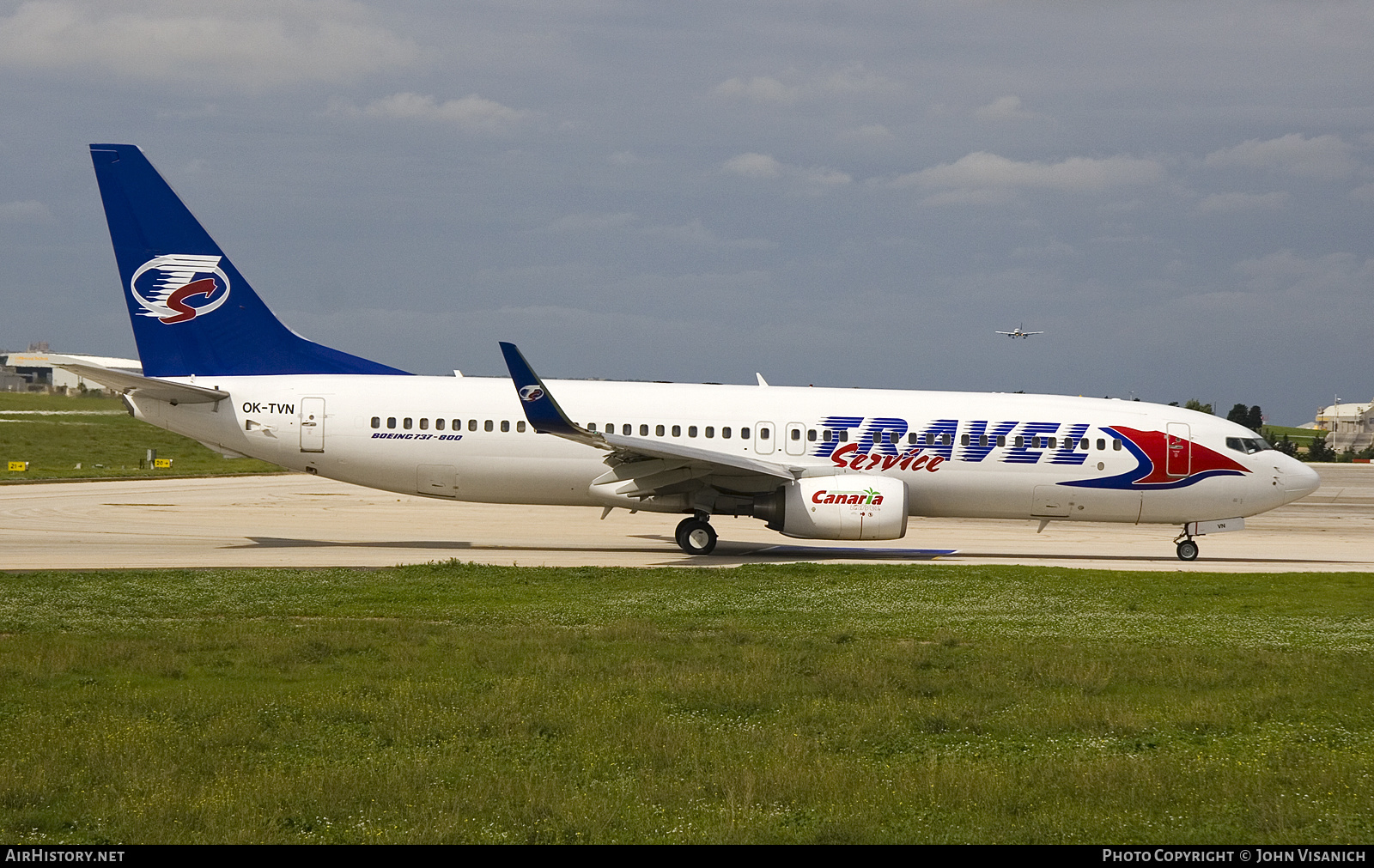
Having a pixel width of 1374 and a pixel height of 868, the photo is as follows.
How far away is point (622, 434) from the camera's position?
1041 inches

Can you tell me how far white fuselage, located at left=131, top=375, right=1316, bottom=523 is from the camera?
26.1 metres

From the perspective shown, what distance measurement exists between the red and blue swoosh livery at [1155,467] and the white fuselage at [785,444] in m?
0.03

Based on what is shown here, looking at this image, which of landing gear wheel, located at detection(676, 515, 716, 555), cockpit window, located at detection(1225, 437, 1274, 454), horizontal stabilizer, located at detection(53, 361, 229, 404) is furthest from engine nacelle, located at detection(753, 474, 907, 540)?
horizontal stabilizer, located at detection(53, 361, 229, 404)

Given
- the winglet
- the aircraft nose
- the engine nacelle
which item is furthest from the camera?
the aircraft nose

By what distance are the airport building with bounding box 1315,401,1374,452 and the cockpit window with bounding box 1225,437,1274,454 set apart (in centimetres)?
12734

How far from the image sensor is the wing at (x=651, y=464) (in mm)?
23406

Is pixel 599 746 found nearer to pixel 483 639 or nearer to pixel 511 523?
pixel 483 639

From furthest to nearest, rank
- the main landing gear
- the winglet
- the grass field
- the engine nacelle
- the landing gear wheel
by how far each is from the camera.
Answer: the main landing gear
the landing gear wheel
the engine nacelle
the winglet
the grass field

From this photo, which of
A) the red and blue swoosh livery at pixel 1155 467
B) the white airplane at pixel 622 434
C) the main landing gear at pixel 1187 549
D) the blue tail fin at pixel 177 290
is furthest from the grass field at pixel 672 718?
the blue tail fin at pixel 177 290

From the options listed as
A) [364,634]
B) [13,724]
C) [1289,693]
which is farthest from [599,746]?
[1289,693]

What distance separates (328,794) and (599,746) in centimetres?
226

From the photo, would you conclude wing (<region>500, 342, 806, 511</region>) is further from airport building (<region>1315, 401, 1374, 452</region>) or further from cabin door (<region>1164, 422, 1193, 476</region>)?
airport building (<region>1315, 401, 1374, 452</region>)

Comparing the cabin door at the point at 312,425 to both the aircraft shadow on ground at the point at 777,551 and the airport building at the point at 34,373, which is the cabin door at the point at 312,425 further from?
the airport building at the point at 34,373

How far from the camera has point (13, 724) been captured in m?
10.1
